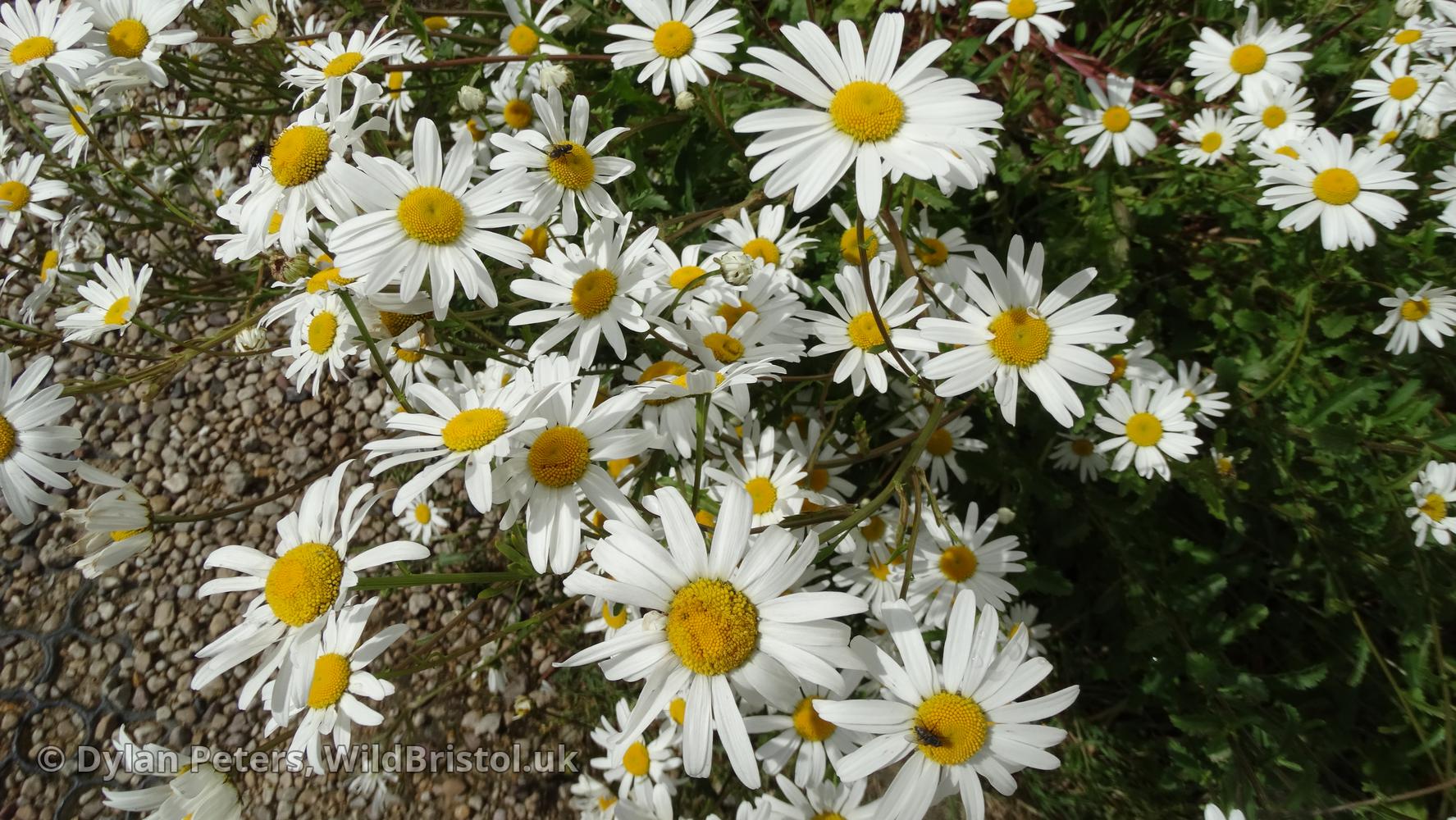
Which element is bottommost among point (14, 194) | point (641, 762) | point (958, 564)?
point (14, 194)

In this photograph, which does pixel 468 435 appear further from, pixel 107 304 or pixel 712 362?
pixel 107 304

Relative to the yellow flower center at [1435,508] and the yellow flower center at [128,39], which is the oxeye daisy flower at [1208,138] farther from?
the yellow flower center at [128,39]

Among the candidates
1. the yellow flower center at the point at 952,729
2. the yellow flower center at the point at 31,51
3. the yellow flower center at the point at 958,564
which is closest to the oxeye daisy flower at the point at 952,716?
the yellow flower center at the point at 952,729

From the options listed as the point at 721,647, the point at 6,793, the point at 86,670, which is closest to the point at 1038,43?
the point at 721,647

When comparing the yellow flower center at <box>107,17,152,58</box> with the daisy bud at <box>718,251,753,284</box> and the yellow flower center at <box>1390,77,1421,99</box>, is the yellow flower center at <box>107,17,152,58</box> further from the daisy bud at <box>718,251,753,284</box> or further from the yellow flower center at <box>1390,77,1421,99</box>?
the yellow flower center at <box>1390,77,1421,99</box>

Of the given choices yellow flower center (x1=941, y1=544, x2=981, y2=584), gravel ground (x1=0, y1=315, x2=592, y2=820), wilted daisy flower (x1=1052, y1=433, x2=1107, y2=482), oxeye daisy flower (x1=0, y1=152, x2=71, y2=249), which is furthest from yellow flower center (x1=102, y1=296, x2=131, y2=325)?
wilted daisy flower (x1=1052, y1=433, x2=1107, y2=482)

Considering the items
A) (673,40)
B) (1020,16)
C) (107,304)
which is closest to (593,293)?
(673,40)
